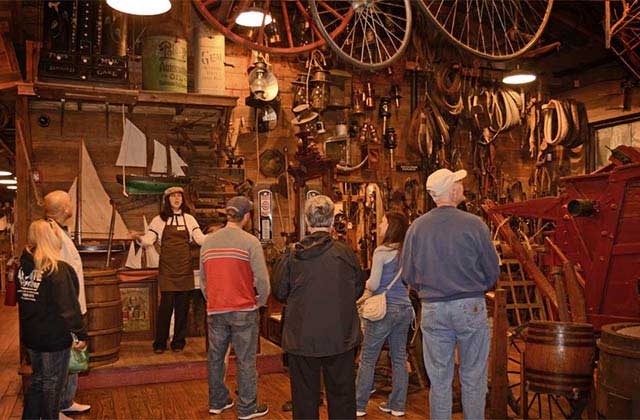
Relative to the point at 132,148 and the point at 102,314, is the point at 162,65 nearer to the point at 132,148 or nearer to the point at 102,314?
the point at 132,148

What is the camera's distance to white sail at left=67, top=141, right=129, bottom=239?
6.81m

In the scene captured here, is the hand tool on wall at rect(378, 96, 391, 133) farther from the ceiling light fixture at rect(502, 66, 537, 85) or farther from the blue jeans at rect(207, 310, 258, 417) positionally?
the blue jeans at rect(207, 310, 258, 417)

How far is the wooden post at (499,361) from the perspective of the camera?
4.22 meters

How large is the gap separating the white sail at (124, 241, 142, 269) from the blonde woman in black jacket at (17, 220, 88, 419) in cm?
332

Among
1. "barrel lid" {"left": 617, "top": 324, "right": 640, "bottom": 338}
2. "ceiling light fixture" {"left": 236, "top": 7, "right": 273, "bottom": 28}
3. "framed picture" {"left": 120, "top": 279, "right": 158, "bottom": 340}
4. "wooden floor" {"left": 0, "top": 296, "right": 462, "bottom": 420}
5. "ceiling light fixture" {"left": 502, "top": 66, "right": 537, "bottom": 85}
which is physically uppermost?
"ceiling light fixture" {"left": 236, "top": 7, "right": 273, "bottom": 28}

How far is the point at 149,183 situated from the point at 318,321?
13.6ft

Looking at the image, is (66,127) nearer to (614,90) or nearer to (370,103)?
(370,103)

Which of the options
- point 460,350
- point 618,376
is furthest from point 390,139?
point 618,376

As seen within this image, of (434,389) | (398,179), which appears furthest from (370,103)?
(434,389)

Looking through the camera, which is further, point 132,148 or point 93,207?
point 132,148

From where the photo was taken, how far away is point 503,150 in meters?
9.52

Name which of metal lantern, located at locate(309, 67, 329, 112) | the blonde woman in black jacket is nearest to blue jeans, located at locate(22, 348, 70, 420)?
the blonde woman in black jacket

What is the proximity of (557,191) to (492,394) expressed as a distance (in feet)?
19.4

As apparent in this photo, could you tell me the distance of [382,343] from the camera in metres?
4.34
